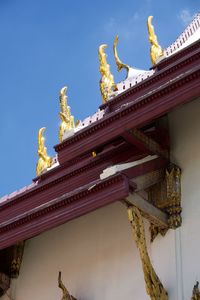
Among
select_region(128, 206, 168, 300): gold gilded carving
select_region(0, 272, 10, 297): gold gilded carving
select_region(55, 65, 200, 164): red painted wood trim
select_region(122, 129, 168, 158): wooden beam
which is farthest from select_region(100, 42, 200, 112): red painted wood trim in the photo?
select_region(0, 272, 10, 297): gold gilded carving

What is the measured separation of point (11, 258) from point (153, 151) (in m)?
2.70

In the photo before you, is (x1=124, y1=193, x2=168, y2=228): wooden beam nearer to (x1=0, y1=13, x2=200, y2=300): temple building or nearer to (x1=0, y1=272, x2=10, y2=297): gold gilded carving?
(x1=0, y1=13, x2=200, y2=300): temple building

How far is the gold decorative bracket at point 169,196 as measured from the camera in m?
6.82

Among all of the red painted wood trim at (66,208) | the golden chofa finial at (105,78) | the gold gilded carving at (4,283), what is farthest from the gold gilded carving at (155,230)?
the golden chofa finial at (105,78)

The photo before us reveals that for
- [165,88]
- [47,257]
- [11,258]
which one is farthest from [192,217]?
[11,258]

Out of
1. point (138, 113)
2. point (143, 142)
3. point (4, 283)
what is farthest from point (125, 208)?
point (4, 283)

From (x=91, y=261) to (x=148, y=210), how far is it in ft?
4.44

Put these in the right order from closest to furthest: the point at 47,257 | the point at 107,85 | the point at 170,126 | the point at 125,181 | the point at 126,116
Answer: the point at 125,181
the point at 126,116
the point at 170,126
the point at 47,257
the point at 107,85

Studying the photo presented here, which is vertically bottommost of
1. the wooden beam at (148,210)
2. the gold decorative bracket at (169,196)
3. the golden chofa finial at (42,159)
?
the wooden beam at (148,210)

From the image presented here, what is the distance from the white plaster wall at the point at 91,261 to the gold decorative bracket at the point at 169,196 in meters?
0.16

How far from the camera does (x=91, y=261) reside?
772 centimetres

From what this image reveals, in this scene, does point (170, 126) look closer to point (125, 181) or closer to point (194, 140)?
point (194, 140)

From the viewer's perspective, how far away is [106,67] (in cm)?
932

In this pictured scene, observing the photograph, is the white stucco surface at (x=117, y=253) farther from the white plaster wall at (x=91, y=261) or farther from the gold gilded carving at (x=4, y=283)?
the gold gilded carving at (x=4, y=283)
